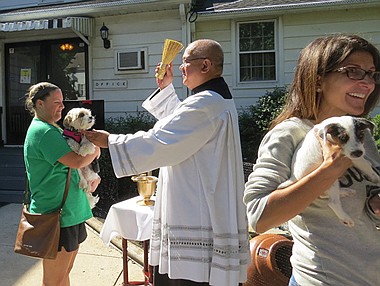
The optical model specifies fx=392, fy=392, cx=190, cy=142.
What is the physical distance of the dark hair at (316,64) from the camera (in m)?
1.28

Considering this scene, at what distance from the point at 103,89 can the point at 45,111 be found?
6141mm

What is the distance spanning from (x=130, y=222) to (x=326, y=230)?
2.14 m

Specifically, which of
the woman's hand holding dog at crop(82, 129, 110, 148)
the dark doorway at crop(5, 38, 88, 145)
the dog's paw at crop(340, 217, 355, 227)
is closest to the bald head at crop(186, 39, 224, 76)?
the woman's hand holding dog at crop(82, 129, 110, 148)

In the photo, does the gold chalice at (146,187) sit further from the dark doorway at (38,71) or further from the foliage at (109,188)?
the dark doorway at (38,71)

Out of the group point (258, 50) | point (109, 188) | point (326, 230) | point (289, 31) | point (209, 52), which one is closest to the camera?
point (326, 230)

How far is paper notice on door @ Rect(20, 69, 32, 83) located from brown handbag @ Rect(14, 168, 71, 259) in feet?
25.3

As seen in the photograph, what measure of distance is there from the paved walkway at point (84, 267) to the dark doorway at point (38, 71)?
477cm

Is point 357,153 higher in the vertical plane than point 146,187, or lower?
higher

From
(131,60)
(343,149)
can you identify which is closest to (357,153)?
(343,149)

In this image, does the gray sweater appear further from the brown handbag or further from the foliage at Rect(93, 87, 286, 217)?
the foliage at Rect(93, 87, 286, 217)

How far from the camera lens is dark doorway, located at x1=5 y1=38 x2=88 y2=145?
9.02 metres

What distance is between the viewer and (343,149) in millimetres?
1118

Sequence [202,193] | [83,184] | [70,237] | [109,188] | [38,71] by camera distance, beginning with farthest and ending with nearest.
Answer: [38,71]
[109,188]
[83,184]
[70,237]
[202,193]

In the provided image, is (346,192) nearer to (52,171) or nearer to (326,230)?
(326,230)
